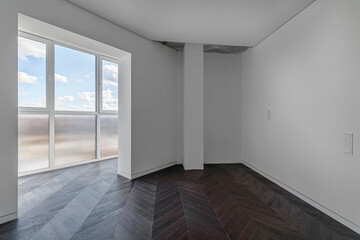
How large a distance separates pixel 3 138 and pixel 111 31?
1.95 m

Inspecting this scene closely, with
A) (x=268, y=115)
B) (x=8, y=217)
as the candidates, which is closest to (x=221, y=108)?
(x=268, y=115)

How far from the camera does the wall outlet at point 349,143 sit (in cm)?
156

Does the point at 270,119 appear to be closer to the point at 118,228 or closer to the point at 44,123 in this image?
the point at 118,228

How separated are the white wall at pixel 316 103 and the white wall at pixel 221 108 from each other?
2.69 ft

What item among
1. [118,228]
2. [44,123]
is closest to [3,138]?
[118,228]

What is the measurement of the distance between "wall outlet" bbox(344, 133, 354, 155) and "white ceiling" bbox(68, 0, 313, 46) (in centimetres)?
169

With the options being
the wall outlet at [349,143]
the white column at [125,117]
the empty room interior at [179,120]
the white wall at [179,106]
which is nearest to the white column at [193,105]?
the empty room interior at [179,120]

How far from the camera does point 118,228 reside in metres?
1.54

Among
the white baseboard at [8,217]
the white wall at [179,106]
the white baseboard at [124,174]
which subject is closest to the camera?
the white baseboard at [8,217]

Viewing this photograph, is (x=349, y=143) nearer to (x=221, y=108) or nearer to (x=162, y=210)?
(x=162, y=210)

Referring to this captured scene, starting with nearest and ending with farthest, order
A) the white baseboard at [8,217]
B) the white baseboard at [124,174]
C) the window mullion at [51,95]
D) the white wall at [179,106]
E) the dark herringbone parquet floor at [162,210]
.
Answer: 1. the dark herringbone parquet floor at [162,210]
2. the white baseboard at [8,217]
3. the white baseboard at [124,174]
4. the window mullion at [51,95]
5. the white wall at [179,106]

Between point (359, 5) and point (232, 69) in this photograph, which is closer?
point (359, 5)

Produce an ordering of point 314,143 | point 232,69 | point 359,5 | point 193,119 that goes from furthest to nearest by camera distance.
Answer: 1. point 232,69
2. point 193,119
3. point 314,143
4. point 359,5

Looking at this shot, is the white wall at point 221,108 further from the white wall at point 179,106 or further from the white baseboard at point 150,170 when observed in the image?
the white baseboard at point 150,170
